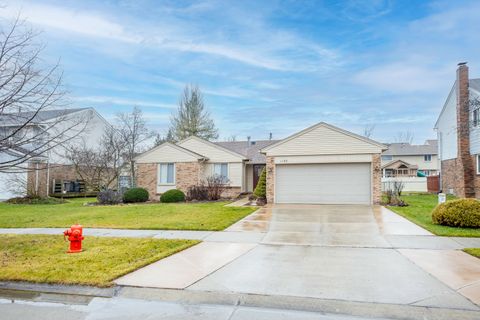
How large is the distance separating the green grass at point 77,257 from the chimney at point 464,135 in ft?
62.0

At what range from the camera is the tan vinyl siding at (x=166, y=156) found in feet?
74.1

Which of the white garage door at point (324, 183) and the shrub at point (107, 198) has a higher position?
the white garage door at point (324, 183)

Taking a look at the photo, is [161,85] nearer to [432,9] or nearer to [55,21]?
[55,21]

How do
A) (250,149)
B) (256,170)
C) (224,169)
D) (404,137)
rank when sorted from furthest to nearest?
(404,137), (250,149), (256,170), (224,169)

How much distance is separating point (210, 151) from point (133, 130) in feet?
28.6

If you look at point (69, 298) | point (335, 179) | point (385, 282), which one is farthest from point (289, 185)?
point (69, 298)

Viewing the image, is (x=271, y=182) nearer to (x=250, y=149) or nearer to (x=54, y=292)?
(x=250, y=149)

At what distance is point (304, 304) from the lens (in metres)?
4.34

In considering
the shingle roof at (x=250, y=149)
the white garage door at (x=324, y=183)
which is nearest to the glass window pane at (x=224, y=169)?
the shingle roof at (x=250, y=149)

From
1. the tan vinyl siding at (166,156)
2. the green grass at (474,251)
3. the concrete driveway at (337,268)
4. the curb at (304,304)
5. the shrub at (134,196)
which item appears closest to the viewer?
the curb at (304,304)

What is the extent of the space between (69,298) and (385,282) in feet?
15.7

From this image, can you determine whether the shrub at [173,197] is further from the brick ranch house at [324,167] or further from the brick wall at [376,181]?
the brick wall at [376,181]

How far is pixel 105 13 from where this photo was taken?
1098cm

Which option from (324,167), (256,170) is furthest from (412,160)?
(324,167)
